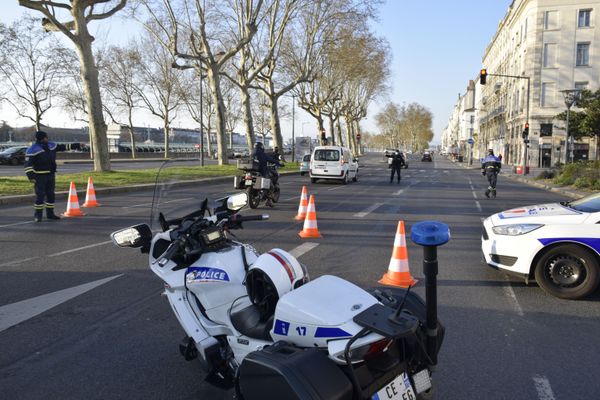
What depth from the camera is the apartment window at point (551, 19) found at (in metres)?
48.9

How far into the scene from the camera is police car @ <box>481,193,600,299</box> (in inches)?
205

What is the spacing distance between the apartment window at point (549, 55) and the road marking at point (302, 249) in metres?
50.5

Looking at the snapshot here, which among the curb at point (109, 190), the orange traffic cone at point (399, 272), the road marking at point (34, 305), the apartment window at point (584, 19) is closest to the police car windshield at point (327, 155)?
the curb at point (109, 190)

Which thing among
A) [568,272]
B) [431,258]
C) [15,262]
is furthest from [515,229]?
[15,262]

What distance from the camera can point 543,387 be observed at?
3324 millimetres

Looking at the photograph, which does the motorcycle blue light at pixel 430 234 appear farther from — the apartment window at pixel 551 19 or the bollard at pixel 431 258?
the apartment window at pixel 551 19

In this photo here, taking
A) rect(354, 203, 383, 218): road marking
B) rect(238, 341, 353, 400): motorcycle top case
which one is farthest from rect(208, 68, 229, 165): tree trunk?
rect(238, 341, 353, 400): motorcycle top case

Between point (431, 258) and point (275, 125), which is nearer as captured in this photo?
point (431, 258)

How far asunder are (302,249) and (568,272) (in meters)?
3.85

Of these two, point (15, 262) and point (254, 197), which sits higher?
point (254, 197)

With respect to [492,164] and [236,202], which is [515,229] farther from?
[492,164]

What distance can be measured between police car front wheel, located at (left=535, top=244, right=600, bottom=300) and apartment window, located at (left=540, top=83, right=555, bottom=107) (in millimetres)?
50710

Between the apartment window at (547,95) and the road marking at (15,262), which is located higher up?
the apartment window at (547,95)

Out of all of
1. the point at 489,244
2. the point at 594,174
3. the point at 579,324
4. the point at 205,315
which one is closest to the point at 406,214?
the point at 489,244
